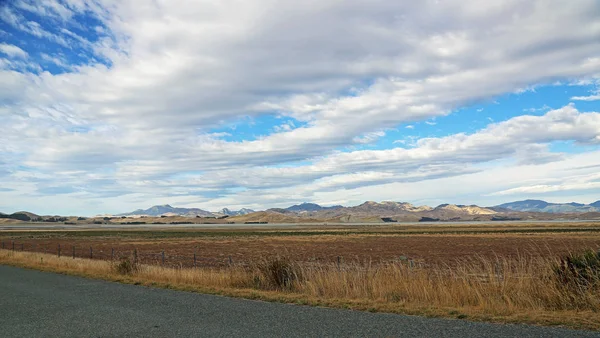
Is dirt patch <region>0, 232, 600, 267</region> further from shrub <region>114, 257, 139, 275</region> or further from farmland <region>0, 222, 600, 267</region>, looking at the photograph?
shrub <region>114, 257, 139, 275</region>

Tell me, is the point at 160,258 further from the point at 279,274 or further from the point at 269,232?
the point at 269,232

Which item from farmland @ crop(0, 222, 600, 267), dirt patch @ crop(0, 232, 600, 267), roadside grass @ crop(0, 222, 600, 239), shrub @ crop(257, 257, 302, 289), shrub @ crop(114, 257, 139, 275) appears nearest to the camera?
shrub @ crop(257, 257, 302, 289)

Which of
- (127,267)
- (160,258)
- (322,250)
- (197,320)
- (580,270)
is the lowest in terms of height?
(322,250)

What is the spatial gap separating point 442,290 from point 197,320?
6.65m

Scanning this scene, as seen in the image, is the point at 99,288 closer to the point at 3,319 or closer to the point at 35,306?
the point at 35,306

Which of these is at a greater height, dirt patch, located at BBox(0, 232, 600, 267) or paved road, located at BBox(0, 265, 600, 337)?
paved road, located at BBox(0, 265, 600, 337)

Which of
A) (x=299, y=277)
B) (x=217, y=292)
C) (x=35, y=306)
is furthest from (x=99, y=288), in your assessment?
(x=299, y=277)

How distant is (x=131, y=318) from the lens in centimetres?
1119

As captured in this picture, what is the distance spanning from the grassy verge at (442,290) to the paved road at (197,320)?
852 millimetres

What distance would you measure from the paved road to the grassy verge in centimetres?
85

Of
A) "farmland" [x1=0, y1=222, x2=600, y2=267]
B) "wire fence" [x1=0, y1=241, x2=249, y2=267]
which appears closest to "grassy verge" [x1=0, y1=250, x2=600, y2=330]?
"farmland" [x1=0, y1=222, x2=600, y2=267]

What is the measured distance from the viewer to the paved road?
924cm

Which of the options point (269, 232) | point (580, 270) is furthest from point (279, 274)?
point (269, 232)

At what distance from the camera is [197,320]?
1084 centimetres
